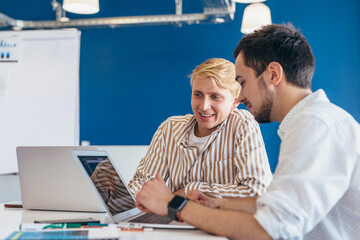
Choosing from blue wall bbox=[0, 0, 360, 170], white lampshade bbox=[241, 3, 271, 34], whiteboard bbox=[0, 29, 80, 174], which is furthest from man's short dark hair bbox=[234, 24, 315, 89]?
blue wall bbox=[0, 0, 360, 170]

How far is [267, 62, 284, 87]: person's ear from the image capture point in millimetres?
1404

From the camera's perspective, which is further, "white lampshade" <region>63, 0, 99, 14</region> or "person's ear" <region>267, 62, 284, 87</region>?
"white lampshade" <region>63, 0, 99, 14</region>

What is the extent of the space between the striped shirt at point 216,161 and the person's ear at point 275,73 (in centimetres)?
58

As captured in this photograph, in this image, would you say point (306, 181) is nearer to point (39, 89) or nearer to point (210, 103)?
point (210, 103)

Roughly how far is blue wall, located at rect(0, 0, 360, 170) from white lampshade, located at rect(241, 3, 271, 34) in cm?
72

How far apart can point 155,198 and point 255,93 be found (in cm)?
50

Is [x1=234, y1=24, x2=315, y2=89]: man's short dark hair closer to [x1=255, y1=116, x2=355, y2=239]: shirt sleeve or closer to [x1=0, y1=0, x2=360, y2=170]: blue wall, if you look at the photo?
[x1=255, y1=116, x2=355, y2=239]: shirt sleeve

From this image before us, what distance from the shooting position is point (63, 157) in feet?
5.44

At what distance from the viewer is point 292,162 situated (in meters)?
1.17

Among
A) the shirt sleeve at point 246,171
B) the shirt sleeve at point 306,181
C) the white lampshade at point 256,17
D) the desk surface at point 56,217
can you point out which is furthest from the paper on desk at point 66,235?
the white lampshade at point 256,17

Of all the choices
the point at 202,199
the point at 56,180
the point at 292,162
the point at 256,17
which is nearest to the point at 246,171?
the point at 202,199

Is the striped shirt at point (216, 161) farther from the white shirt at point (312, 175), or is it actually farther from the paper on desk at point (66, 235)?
the paper on desk at point (66, 235)

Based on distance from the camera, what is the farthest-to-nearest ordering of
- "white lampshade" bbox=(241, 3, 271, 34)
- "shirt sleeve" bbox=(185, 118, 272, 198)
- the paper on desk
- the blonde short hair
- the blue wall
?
the blue wall, "white lampshade" bbox=(241, 3, 271, 34), the blonde short hair, "shirt sleeve" bbox=(185, 118, 272, 198), the paper on desk

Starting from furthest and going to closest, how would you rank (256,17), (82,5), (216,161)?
(256,17), (82,5), (216,161)
